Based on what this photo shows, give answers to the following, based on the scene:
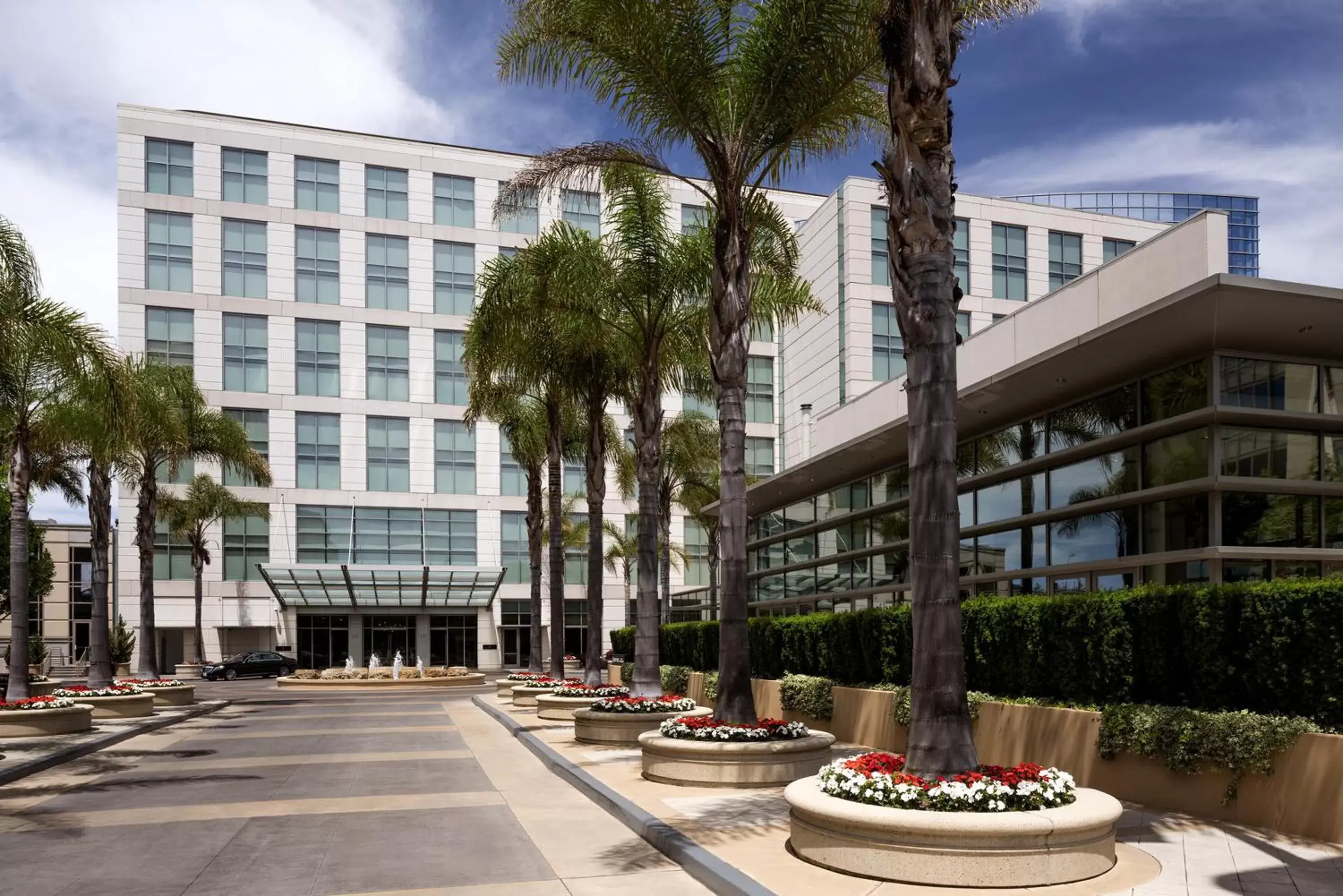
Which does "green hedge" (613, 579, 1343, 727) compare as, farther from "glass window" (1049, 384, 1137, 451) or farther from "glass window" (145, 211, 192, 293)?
"glass window" (145, 211, 192, 293)

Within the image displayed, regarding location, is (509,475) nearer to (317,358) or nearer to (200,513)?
(317,358)

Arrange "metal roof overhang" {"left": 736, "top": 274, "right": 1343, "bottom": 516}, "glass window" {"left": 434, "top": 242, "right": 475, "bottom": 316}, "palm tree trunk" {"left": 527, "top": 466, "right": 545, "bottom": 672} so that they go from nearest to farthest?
"metal roof overhang" {"left": 736, "top": 274, "right": 1343, "bottom": 516} → "palm tree trunk" {"left": 527, "top": 466, "right": 545, "bottom": 672} → "glass window" {"left": 434, "top": 242, "right": 475, "bottom": 316}

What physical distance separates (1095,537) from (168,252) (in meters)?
60.2

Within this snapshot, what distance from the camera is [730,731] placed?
49.3ft

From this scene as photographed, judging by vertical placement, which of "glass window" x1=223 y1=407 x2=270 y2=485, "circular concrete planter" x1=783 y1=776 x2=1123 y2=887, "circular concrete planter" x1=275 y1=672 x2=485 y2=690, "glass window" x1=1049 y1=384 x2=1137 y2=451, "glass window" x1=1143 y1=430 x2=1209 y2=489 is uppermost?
"glass window" x1=223 y1=407 x2=270 y2=485

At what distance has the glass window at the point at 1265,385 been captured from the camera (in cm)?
1529

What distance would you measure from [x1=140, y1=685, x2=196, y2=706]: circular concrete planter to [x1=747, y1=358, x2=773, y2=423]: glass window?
43.0 metres

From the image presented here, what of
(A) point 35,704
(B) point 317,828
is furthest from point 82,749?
(B) point 317,828

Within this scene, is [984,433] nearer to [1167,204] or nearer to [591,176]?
[591,176]

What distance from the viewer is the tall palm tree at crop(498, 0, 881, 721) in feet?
52.7

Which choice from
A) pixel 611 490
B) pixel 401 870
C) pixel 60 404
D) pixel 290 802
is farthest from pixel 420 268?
pixel 401 870

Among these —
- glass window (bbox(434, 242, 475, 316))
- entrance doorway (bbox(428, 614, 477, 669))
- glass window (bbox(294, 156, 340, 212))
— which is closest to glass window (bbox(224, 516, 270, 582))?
entrance doorway (bbox(428, 614, 477, 669))

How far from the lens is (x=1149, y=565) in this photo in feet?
54.2

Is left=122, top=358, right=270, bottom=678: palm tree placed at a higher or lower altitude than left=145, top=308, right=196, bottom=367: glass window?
lower
